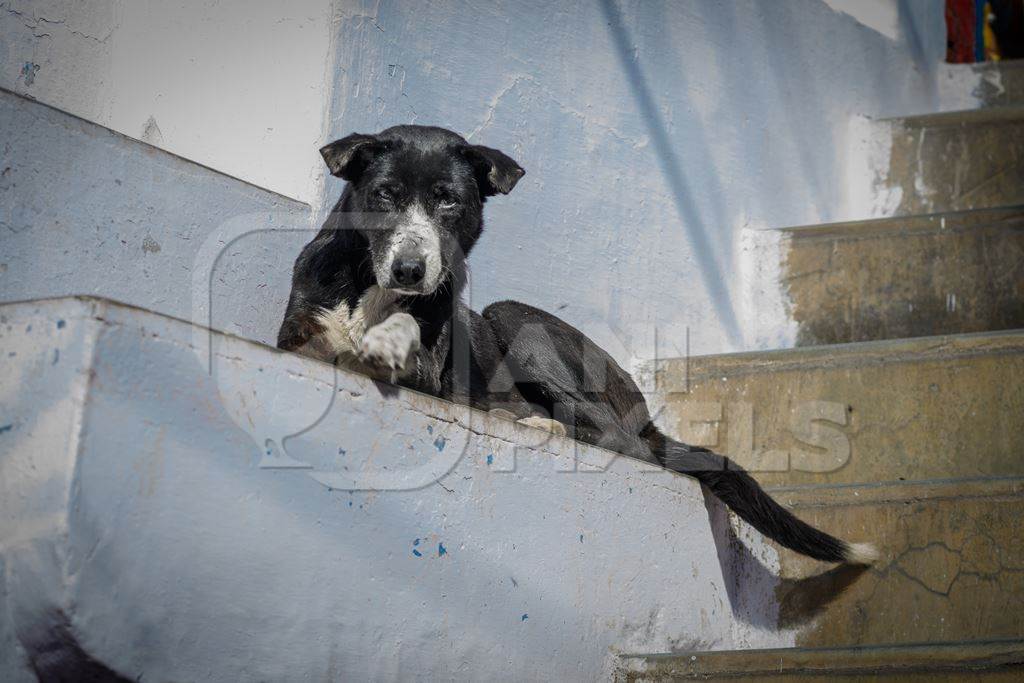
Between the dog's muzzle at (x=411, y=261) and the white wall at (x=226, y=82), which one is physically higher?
the white wall at (x=226, y=82)

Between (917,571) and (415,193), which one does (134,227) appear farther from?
(917,571)

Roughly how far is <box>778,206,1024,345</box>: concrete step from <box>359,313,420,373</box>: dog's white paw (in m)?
2.51

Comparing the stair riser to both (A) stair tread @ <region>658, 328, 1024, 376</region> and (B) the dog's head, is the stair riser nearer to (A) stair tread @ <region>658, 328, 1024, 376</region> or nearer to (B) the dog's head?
(A) stair tread @ <region>658, 328, 1024, 376</region>

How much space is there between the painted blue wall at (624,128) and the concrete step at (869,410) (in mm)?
539

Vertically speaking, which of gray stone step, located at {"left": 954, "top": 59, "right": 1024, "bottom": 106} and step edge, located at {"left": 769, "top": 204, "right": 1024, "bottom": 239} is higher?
gray stone step, located at {"left": 954, "top": 59, "right": 1024, "bottom": 106}

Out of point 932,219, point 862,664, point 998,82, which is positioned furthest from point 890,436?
point 998,82

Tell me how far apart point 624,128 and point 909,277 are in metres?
1.31

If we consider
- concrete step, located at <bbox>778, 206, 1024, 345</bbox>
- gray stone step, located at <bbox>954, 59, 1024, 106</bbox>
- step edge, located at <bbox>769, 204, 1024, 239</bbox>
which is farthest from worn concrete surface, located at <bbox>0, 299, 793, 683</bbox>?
gray stone step, located at <bbox>954, 59, 1024, 106</bbox>

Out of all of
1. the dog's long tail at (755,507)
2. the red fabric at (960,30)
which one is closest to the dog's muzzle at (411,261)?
the dog's long tail at (755,507)

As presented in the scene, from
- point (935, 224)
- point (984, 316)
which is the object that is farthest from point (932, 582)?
point (935, 224)

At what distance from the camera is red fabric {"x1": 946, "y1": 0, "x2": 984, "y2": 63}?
7.48 m

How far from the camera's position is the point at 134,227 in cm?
285

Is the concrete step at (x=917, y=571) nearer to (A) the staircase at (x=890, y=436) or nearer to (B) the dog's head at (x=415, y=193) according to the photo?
(A) the staircase at (x=890, y=436)

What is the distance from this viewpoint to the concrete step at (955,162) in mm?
5406
